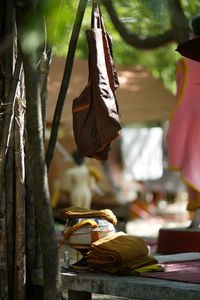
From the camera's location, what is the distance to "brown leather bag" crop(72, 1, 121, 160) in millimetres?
4293

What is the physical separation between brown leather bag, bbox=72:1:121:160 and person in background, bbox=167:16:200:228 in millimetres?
2541

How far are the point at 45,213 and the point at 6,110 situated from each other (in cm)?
119

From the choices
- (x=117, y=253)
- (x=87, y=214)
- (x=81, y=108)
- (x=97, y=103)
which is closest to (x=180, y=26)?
(x=81, y=108)

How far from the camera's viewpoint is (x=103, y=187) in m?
14.0

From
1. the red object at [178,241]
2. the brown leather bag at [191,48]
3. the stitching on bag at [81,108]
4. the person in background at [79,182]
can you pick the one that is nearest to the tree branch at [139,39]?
the person in background at [79,182]

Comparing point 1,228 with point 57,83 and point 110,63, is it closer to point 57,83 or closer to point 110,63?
point 110,63

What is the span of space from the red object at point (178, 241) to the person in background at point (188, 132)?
258mm

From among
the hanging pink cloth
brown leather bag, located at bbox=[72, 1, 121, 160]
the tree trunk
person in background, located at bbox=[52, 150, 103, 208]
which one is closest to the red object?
the hanging pink cloth

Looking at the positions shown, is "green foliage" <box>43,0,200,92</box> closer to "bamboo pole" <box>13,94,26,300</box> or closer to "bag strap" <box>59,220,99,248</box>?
"bamboo pole" <box>13,94,26,300</box>

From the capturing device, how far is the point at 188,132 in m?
7.14

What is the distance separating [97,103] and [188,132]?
2.95m

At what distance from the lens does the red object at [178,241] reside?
6797 mm

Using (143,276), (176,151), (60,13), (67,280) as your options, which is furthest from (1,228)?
(176,151)

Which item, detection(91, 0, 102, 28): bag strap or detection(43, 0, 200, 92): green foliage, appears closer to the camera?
detection(43, 0, 200, 92): green foliage
